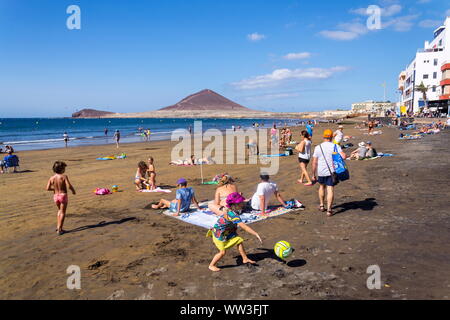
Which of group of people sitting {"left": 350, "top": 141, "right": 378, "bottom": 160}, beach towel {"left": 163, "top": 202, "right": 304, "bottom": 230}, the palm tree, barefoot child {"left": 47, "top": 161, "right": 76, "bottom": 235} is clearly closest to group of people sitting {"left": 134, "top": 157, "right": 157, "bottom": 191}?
beach towel {"left": 163, "top": 202, "right": 304, "bottom": 230}

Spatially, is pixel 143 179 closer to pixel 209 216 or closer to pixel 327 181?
pixel 209 216

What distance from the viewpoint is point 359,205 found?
793cm

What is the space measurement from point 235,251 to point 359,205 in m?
4.03

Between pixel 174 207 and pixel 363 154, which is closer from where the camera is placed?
pixel 174 207

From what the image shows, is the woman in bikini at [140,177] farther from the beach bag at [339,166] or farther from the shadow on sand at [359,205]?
the beach bag at [339,166]

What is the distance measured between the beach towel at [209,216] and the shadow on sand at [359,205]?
1.19 meters

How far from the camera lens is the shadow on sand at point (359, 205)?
301 inches

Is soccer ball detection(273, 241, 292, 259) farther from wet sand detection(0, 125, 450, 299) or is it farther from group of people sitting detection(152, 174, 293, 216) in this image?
group of people sitting detection(152, 174, 293, 216)

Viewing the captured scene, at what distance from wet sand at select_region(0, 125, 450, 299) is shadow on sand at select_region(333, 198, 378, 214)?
0.02 metres

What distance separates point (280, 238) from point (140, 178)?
6.07 meters

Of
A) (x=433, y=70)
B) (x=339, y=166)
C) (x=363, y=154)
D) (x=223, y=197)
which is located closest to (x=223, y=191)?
(x=223, y=197)

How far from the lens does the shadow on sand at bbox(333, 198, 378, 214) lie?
25.1 ft

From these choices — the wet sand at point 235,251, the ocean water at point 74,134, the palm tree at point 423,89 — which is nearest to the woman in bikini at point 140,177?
the wet sand at point 235,251

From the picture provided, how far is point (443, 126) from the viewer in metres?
31.3
